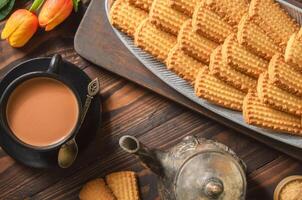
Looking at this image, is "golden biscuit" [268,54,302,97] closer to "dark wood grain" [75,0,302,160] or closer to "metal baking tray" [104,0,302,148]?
"metal baking tray" [104,0,302,148]

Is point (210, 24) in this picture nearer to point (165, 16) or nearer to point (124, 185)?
point (165, 16)

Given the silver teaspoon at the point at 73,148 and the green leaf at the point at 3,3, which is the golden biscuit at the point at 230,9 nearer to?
the silver teaspoon at the point at 73,148

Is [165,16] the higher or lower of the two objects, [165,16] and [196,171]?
the higher

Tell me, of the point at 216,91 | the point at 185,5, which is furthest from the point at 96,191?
the point at 185,5

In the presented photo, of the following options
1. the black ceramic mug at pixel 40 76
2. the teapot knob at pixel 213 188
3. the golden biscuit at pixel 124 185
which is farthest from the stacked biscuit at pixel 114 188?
the teapot knob at pixel 213 188

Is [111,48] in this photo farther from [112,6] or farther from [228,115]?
[228,115]

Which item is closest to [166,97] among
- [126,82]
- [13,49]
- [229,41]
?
[126,82]

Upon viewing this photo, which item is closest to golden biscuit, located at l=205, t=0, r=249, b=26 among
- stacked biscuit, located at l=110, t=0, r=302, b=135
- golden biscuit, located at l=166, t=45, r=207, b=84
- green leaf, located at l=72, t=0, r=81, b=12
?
stacked biscuit, located at l=110, t=0, r=302, b=135
